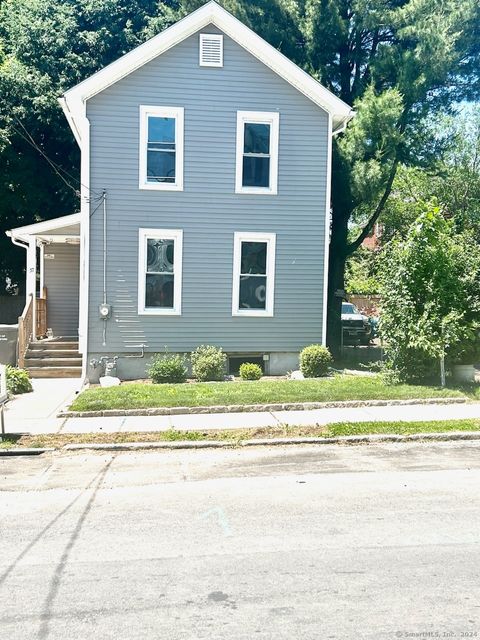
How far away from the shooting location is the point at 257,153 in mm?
15859

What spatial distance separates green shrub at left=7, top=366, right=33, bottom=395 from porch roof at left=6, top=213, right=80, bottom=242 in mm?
4864

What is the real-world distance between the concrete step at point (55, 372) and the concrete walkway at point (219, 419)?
419 centimetres

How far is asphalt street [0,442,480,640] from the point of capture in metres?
4.00

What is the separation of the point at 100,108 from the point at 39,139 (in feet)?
39.1

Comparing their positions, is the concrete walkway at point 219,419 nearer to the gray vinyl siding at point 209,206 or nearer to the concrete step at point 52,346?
the gray vinyl siding at point 209,206

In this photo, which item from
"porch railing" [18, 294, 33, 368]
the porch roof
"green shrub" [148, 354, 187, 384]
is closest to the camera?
"green shrub" [148, 354, 187, 384]

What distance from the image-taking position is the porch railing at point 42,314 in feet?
60.9

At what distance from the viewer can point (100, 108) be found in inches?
594

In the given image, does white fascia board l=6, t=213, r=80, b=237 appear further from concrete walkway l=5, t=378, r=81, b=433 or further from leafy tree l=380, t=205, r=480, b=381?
leafy tree l=380, t=205, r=480, b=381

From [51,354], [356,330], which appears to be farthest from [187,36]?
[356,330]

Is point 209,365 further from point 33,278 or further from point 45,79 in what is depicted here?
point 45,79

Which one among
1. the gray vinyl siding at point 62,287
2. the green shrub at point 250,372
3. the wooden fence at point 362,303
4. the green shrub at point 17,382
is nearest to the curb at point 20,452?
the green shrub at point 17,382

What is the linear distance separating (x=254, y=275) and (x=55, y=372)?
223 inches

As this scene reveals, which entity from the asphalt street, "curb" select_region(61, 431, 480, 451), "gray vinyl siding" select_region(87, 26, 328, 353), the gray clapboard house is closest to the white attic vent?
the gray clapboard house
